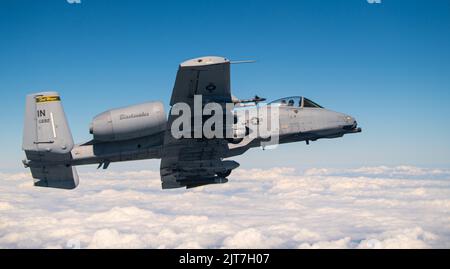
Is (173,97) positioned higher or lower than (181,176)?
higher

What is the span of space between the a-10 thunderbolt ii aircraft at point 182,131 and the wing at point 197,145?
28 mm

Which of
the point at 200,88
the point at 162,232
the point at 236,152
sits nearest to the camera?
the point at 200,88

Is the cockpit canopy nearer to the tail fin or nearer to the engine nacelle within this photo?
the engine nacelle

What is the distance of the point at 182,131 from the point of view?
13258 mm

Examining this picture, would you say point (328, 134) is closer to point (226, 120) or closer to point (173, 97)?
point (226, 120)

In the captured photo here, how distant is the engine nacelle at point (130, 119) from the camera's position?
1208 centimetres

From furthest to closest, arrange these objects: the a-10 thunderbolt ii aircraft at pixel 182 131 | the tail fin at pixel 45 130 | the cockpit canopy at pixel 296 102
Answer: the cockpit canopy at pixel 296 102 < the tail fin at pixel 45 130 < the a-10 thunderbolt ii aircraft at pixel 182 131

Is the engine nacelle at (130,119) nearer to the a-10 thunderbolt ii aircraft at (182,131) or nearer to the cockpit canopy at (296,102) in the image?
the a-10 thunderbolt ii aircraft at (182,131)

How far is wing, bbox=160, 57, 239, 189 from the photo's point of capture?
35.6ft

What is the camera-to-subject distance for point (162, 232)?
10706cm

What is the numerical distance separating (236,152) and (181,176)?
8.66 ft

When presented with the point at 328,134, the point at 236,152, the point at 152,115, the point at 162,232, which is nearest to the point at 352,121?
the point at 328,134

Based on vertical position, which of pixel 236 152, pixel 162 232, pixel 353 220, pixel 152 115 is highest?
pixel 152 115
